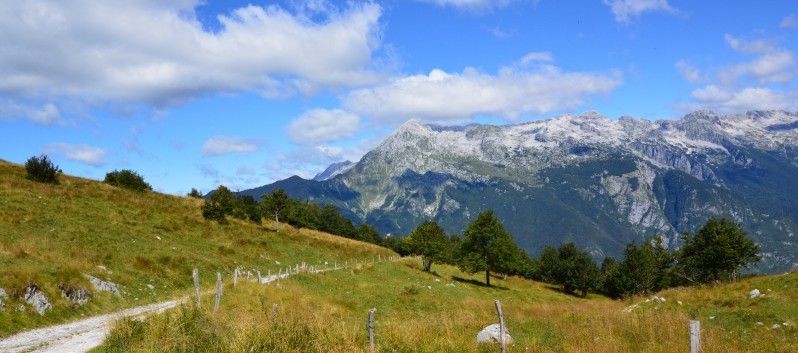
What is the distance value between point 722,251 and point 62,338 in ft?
216

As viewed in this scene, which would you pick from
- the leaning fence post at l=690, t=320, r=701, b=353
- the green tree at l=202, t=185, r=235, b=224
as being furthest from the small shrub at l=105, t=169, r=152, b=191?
the leaning fence post at l=690, t=320, r=701, b=353

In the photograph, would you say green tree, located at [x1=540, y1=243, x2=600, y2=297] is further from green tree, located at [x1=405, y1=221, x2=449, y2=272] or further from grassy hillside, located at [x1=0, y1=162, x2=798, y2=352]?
grassy hillside, located at [x1=0, y1=162, x2=798, y2=352]

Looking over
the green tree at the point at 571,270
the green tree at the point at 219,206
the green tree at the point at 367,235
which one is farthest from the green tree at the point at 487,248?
the green tree at the point at 367,235

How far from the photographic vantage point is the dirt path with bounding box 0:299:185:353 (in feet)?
53.7

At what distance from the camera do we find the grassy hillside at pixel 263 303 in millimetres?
15539

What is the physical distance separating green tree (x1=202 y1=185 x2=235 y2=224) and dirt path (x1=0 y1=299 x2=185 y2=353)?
1519 inches

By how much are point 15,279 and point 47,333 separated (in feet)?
15.2

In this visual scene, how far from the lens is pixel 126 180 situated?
66375 mm

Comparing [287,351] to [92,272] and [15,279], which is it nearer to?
[15,279]

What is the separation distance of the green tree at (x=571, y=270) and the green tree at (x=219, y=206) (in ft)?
201

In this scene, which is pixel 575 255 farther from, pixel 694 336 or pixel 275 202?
pixel 694 336

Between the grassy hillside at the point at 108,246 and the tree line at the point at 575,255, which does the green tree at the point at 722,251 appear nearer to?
the tree line at the point at 575,255

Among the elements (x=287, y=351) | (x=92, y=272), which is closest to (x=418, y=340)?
(x=287, y=351)

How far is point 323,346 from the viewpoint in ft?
46.3
